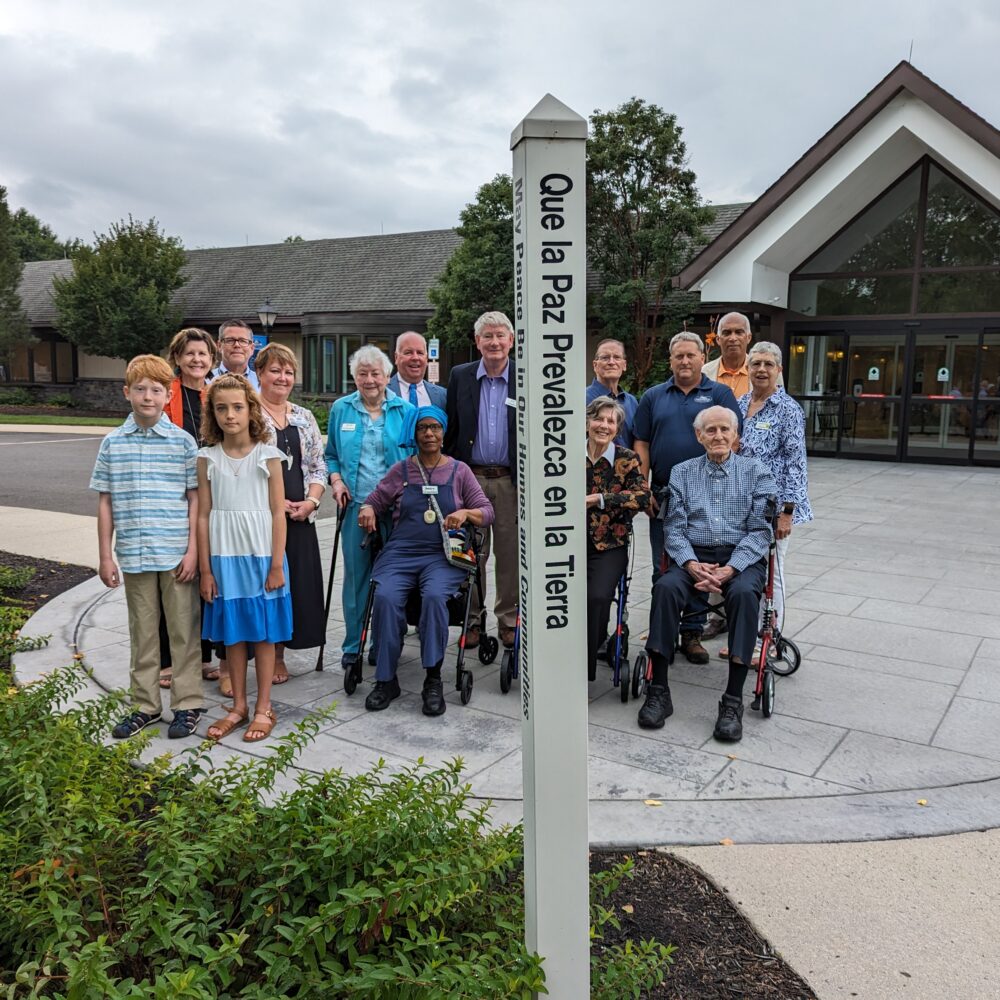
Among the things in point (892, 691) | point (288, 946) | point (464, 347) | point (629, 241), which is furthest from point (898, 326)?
point (288, 946)

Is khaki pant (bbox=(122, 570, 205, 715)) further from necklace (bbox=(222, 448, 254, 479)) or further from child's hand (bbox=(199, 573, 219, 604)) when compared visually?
necklace (bbox=(222, 448, 254, 479))

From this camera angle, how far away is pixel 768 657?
4562 mm

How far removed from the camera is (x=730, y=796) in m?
3.71

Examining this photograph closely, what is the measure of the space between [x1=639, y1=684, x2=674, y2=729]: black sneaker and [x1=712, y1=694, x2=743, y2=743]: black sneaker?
26 cm

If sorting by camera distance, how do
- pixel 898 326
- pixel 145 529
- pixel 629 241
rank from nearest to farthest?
pixel 145 529, pixel 898 326, pixel 629 241

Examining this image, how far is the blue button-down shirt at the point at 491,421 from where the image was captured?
17.5 ft

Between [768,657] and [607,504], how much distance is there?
117cm

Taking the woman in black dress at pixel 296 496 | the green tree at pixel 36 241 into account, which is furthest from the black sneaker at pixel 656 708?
the green tree at pixel 36 241

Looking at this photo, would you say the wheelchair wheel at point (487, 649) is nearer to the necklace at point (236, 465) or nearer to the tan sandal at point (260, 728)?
the tan sandal at point (260, 728)

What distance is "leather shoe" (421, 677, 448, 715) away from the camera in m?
4.56

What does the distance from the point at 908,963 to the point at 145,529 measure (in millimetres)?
3591

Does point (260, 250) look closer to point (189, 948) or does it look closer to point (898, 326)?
point (898, 326)

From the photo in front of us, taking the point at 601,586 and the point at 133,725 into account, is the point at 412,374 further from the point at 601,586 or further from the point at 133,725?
the point at 133,725

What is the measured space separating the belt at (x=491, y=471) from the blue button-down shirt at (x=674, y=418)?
37.3 inches
